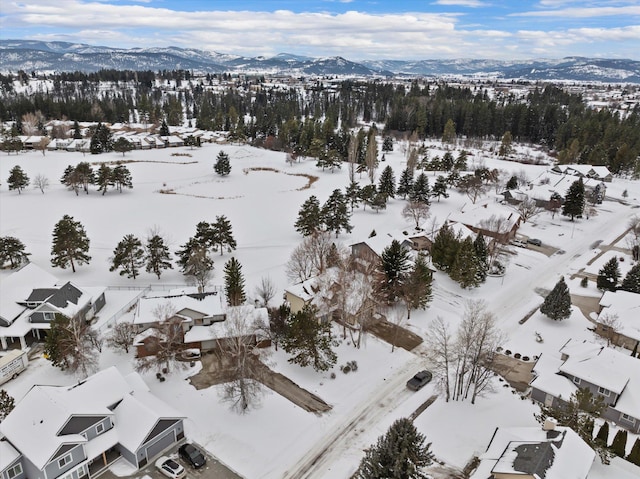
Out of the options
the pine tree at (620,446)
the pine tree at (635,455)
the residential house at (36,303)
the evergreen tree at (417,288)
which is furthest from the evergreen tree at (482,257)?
the residential house at (36,303)

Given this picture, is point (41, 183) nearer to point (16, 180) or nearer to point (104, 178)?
point (16, 180)

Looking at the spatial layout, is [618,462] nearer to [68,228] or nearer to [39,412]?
[39,412]

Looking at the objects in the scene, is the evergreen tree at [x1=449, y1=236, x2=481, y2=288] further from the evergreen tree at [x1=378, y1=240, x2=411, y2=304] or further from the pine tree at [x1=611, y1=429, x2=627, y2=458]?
the pine tree at [x1=611, y1=429, x2=627, y2=458]

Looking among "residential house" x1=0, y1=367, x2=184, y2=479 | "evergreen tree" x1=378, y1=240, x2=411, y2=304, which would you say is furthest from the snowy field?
"residential house" x1=0, y1=367, x2=184, y2=479

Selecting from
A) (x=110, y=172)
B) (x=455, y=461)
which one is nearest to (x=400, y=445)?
(x=455, y=461)

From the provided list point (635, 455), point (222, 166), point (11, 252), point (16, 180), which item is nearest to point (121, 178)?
point (16, 180)
